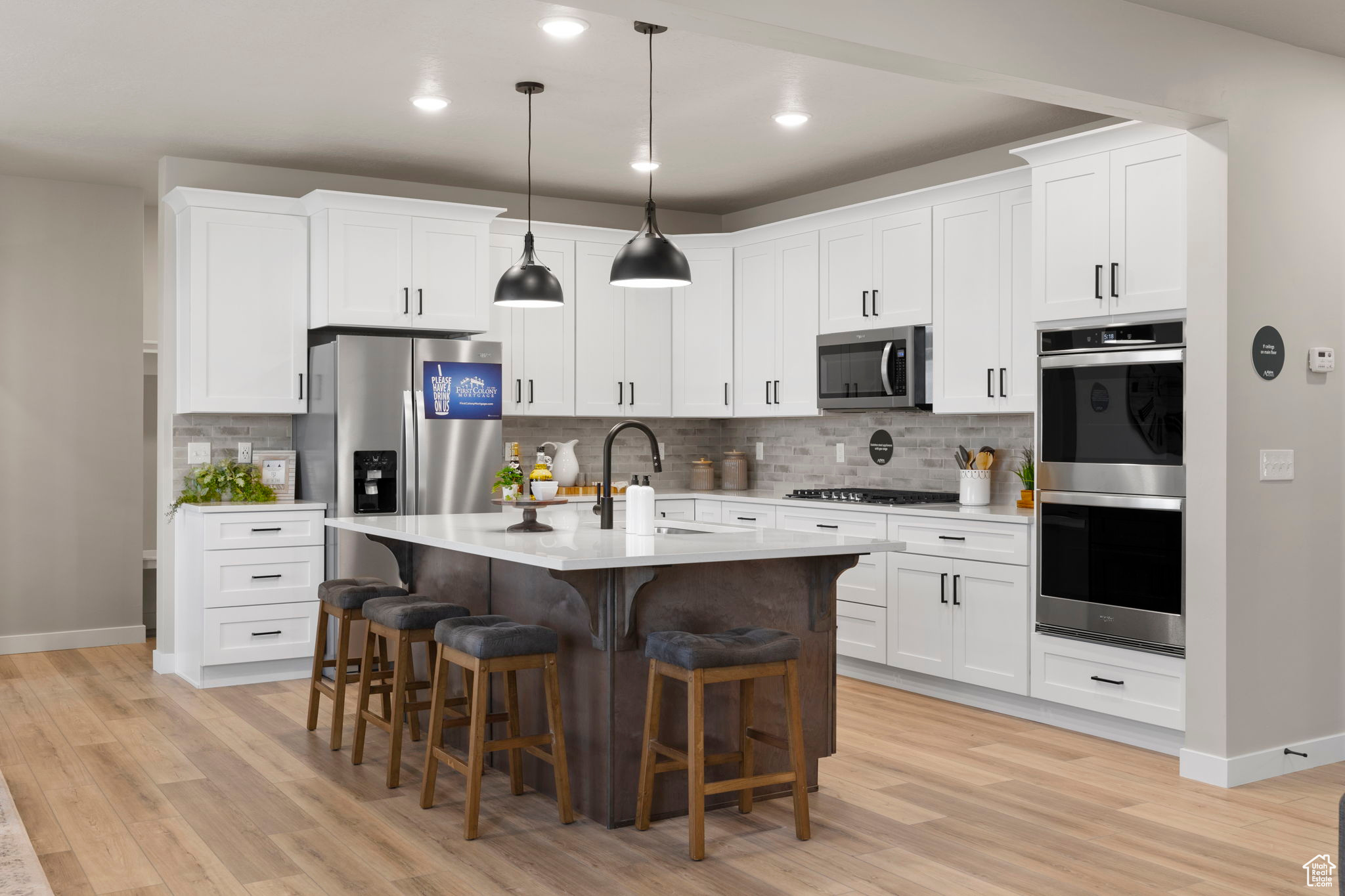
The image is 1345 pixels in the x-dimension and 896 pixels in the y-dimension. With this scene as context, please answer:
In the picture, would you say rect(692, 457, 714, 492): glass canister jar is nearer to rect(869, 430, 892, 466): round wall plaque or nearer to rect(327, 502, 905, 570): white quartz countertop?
rect(869, 430, 892, 466): round wall plaque

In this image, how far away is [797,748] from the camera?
11.0 ft

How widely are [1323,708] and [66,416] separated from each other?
6545 millimetres

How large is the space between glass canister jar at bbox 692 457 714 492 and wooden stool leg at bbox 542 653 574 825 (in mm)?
3717

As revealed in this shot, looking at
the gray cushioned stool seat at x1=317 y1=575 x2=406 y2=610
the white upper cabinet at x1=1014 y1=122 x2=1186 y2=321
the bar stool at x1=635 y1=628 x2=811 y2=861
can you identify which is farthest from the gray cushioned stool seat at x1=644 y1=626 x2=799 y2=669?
the white upper cabinet at x1=1014 y1=122 x2=1186 y2=321

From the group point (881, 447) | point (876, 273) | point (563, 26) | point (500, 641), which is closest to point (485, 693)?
point (500, 641)

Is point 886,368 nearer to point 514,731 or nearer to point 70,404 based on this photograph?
point 514,731

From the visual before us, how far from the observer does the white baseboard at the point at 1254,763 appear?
13.0 feet

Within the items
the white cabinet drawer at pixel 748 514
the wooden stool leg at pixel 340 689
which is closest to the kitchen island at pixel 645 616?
the wooden stool leg at pixel 340 689

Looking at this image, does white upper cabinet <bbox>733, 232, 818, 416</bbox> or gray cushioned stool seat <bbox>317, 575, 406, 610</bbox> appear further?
white upper cabinet <bbox>733, 232, 818, 416</bbox>

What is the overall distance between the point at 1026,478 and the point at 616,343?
2.70 m

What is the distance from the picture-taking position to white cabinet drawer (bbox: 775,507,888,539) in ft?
18.2

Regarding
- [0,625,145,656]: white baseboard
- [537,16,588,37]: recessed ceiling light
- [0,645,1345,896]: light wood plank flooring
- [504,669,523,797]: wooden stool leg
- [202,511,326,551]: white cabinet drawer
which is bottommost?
[0,645,1345,896]: light wood plank flooring

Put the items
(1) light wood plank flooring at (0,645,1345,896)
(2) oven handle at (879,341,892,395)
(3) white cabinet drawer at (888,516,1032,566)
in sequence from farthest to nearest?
(2) oven handle at (879,341,892,395) → (3) white cabinet drawer at (888,516,1032,566) → (1) light wood plank flooring at (0,645,1345,896)

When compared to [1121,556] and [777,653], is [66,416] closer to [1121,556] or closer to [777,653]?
[777,653]
